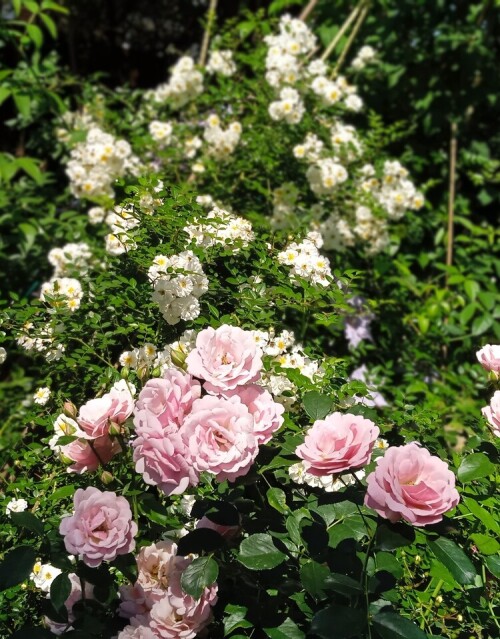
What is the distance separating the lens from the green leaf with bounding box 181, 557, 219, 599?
107cm

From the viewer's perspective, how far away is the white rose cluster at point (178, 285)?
1532 millimetres

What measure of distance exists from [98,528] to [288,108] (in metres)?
2.19

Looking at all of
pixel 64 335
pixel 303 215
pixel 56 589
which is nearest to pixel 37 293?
pixel 303 215

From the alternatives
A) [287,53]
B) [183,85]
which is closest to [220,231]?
[287,53]

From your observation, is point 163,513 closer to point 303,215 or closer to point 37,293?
point 303,215

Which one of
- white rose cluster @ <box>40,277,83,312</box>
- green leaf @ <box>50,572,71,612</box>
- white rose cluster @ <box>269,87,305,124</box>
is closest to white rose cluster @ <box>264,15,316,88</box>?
white rose cluster @ <box>269,87,305,124</box>

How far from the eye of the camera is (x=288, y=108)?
2918 mm

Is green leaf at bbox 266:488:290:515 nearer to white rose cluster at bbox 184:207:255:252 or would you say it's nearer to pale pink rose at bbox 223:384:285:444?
pale pink rose at bbox 223:384:285:444

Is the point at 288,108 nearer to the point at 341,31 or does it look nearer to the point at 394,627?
the point at 341,31

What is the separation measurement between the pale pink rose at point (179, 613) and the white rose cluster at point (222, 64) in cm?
271

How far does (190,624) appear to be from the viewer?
1.14m

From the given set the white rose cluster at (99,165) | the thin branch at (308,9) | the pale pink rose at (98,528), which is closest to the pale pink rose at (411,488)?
the pale pink rose at (98,528)

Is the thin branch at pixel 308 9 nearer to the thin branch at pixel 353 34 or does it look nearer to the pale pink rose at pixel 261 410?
the thin branch at pixel 353 34

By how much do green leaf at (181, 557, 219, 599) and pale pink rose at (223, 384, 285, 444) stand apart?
0.20m
